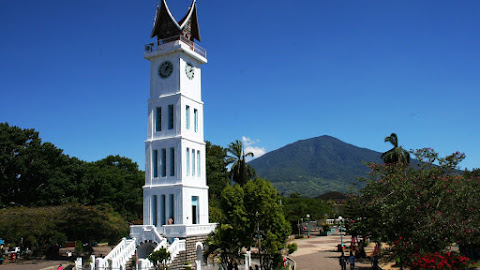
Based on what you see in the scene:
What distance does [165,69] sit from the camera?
3709cm

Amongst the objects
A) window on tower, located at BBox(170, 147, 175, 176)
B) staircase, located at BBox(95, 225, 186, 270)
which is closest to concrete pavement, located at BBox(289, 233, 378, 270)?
staircase, located at BBox(95, 225, 186, 270)

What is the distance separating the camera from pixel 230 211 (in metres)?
24.0

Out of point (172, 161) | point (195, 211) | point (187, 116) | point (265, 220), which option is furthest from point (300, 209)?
point (265, 220)

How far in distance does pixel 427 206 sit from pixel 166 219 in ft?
66.9

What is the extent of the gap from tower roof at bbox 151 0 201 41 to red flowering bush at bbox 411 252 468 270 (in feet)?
89.3

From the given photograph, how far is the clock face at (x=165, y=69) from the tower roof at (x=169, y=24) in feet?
10.0

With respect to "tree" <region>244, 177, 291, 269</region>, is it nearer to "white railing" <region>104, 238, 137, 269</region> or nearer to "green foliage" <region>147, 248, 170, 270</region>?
"green foliage" <region>147, 248, 170, 270</region>

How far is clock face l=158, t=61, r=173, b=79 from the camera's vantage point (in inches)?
1447

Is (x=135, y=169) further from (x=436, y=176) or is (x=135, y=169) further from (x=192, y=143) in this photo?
(x=436, y=176)

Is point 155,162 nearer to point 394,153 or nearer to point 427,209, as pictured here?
point 427,209

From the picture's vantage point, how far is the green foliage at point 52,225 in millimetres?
33656

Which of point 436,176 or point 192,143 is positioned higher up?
point 192,143

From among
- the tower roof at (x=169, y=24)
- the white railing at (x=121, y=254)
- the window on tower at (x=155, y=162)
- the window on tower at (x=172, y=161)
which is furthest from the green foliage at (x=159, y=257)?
the tower roof at (x=169, y=24)

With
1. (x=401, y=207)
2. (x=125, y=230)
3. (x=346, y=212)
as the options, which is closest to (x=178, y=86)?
(x=125, y=230)
